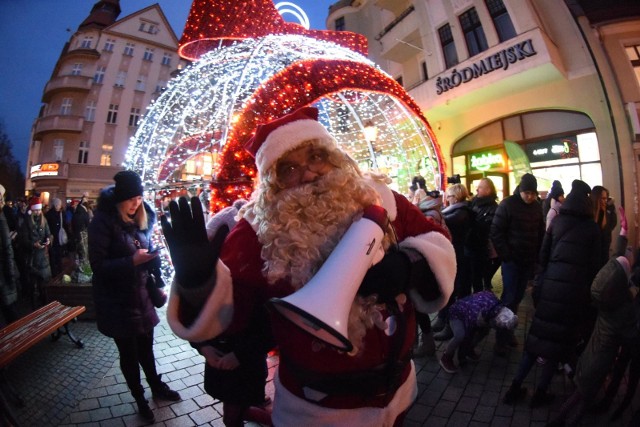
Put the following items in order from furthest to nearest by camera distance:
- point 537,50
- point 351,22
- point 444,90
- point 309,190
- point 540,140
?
point 351,22 < point 444,90 < point 540,140 < point 537,50 < point 309,190

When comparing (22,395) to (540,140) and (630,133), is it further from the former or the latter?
(630,133)

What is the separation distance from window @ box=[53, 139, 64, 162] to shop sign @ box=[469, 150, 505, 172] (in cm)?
3114

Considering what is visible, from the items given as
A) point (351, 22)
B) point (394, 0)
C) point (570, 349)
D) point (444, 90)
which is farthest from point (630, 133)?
point (351, 22)

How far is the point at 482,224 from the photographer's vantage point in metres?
5.00

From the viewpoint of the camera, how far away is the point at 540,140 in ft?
33.1

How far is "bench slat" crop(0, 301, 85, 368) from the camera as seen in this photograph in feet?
9.26

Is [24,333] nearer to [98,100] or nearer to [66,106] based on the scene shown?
[98,100]

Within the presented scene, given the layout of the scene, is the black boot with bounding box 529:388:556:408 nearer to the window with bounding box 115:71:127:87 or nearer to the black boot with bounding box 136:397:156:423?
the black boot with bounding box 136:397:156:423

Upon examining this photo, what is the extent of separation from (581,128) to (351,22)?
1481cm

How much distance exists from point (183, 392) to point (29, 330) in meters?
1.80

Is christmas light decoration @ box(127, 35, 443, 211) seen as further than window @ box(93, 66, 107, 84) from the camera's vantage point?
No

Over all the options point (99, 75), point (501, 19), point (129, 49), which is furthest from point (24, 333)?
point (129, 49)

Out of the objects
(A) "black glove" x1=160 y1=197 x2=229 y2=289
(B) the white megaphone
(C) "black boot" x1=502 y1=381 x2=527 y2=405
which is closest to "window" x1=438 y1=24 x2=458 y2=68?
(C) "black boot" x1=502 y1=381 x2=527 y2=405

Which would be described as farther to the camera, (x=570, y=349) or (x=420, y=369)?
(x=420, y=369)
